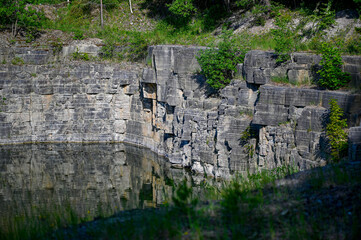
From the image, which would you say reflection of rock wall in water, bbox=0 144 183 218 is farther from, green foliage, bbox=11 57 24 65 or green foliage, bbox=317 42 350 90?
green foliage, bbox=317 42 350 90

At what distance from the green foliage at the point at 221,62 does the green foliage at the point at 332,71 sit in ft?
16.7

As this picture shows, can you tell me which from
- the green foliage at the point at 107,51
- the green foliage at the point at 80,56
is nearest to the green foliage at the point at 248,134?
the green foliage at the point at 107,51

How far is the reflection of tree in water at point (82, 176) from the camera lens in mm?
18000

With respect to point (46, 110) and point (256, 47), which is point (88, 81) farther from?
point (256, 47)

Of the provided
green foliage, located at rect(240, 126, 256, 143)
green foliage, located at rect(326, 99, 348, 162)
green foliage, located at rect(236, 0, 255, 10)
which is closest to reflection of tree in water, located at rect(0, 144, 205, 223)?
green foliage, located at rect(240, 126, 256, 143)

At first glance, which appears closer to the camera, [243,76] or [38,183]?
[243,76]

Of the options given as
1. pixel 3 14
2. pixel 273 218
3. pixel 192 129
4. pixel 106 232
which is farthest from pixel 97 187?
pixel 3 14

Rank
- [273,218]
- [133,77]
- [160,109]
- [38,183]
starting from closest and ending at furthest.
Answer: [273,218] < [38,183] < [160,109] < [133,77]

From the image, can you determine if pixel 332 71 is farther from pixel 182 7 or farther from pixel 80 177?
pixel 182 7

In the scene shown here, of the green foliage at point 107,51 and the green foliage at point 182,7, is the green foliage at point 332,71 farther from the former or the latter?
the green foliage at point 107,51

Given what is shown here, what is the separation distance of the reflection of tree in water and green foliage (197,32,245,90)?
5.18 m

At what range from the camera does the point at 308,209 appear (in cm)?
880

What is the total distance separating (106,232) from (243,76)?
12.4 m

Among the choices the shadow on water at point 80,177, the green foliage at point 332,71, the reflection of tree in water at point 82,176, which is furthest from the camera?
the reflection of tree in water at point 82,176
